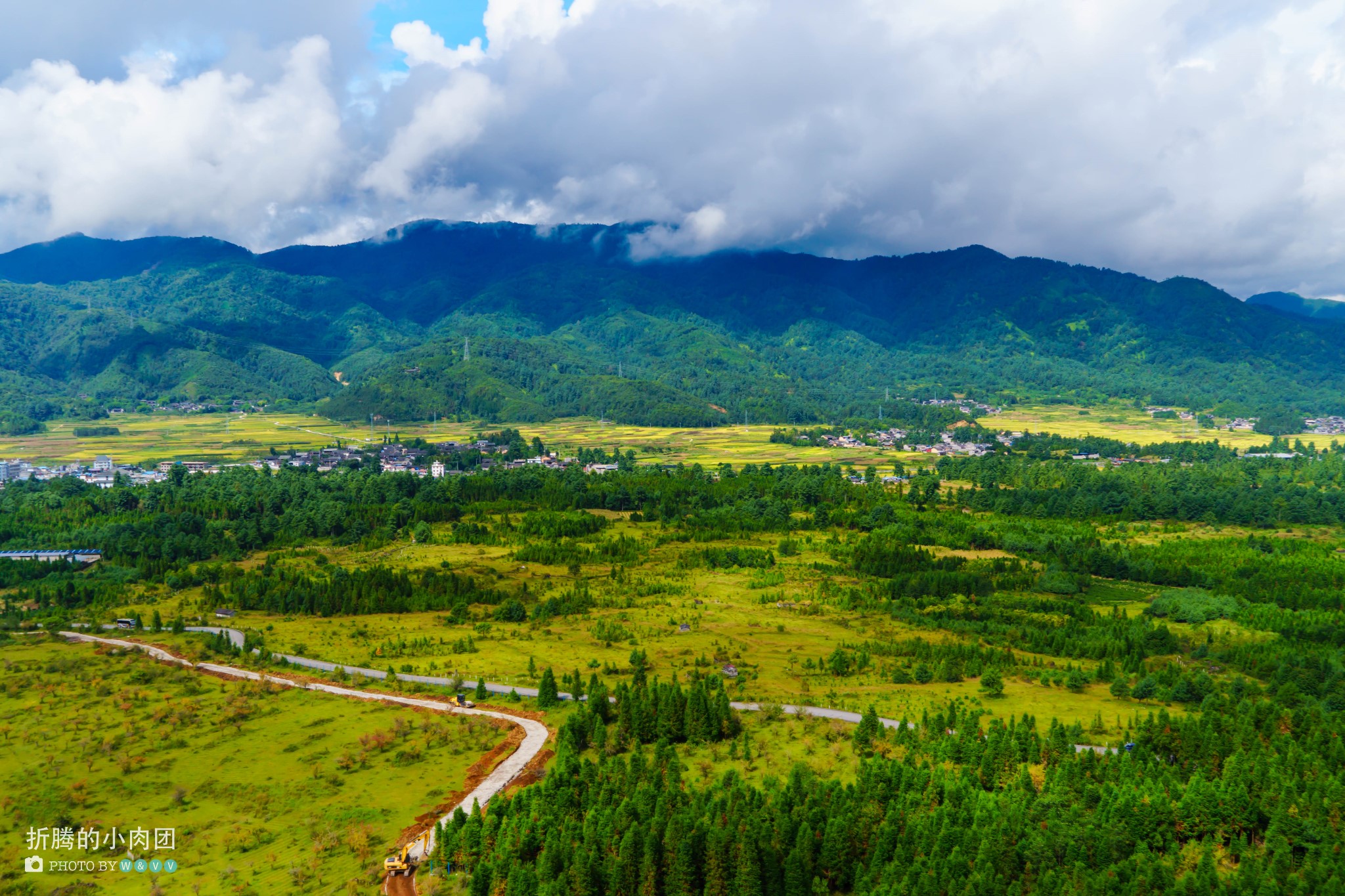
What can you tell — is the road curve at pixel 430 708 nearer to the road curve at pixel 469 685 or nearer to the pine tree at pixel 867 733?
the road curve at pixel 469 685

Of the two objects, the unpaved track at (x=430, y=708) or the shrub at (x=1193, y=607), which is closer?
the unpaved track at (x=430, y=708)

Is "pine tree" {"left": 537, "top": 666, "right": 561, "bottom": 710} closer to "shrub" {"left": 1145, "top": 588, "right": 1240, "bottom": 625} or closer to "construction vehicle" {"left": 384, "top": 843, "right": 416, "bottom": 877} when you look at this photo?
"construction vehicle" {"left": 384, "top": 843, "right": 416, "bottom": 877}

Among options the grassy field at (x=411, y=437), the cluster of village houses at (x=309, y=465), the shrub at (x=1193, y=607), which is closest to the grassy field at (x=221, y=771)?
the shrub at (x=1193, y=607)

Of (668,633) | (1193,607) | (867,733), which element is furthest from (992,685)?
(1193,607)

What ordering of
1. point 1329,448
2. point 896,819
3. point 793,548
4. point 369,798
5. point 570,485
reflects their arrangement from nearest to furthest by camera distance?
1. point 896,819
2. point 369,798
3. point 793,548
4. point 570,485
5. point 1329,448

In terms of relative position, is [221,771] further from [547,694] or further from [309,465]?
[309,465]

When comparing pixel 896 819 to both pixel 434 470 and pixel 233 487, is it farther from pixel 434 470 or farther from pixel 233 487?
pixel 434 470

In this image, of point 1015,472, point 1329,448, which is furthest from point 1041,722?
point 1329,448
